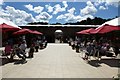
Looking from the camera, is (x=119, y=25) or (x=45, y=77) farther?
(x=119, y=25)

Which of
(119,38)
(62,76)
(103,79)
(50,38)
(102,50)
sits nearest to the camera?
(103,79)

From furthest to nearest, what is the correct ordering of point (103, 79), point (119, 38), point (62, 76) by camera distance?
point (119, 38) < point (62, 76) < point (103, 79)

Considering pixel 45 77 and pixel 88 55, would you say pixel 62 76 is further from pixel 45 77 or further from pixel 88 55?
pixel 88 55

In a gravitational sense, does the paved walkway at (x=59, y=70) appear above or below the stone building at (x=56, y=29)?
below

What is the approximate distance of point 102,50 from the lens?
726 inches

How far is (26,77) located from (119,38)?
1665 cm

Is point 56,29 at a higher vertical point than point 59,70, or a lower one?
higher

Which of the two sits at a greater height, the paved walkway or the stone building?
the stone building

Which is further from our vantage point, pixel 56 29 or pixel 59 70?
pixel 56 29

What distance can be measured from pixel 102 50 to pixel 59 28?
3986cm

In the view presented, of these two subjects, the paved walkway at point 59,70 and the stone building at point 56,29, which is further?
the stone building at point 56,29

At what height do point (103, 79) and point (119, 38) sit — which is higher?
point (119, 38)

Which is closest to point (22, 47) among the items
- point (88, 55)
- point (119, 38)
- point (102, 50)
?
point (88, 55)

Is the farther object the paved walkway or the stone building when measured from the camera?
the stone building
